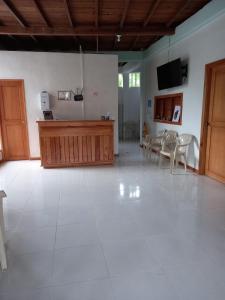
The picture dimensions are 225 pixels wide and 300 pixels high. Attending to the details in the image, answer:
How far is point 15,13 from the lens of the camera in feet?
14.6

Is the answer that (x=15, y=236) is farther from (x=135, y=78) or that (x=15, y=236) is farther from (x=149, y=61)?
(x=135, y=78)

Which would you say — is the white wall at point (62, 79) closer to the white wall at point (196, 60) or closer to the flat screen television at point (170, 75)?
the flat screen television at point (170, 75)

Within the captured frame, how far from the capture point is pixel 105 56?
19.8 feet

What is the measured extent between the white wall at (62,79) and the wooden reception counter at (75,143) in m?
1.16

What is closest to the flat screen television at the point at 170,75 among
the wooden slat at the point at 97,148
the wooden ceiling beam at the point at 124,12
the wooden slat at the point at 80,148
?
the wooden ceiling beam at the point at 124,12

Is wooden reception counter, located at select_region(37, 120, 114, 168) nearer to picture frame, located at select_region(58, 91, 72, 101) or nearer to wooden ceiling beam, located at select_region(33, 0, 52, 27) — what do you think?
picture frame, located at select_region(58, 91, 72, 101)

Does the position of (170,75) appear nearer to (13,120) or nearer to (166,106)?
(166,106)

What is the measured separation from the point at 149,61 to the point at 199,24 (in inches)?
119

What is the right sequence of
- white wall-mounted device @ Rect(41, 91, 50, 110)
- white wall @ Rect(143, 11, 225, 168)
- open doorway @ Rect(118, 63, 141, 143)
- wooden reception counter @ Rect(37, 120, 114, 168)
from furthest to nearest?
open doorway @ Rect(118, 63, 141, 143), white wall-mounted device @ Rect(41, 91, 50, 110), wooden reception counter @ Rect(37, 120, 114, 168), white wall @ Rect(143, 11, 225, 168)

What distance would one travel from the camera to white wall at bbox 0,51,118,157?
5.77 m

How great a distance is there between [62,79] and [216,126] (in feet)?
13.3

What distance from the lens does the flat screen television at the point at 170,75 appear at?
5168 mm

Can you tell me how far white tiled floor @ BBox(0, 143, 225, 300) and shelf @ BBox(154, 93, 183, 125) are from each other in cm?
219

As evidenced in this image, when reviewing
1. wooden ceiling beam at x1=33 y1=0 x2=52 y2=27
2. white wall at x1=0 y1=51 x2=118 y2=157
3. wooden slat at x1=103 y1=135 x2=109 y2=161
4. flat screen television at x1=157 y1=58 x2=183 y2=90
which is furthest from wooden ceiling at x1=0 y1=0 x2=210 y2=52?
wooden slat at x1=103 y1=135 x2=109 y2=161
